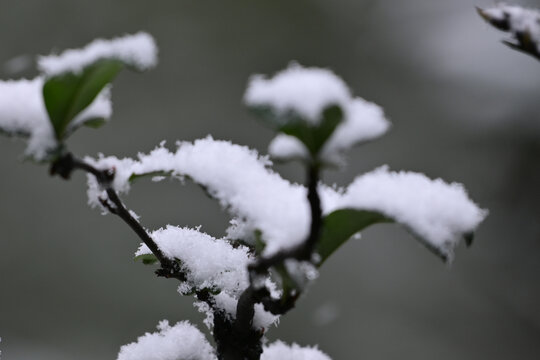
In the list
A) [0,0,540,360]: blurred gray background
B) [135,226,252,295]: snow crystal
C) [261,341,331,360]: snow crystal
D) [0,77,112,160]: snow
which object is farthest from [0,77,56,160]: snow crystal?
[0,0,540,360]: blurred gray background

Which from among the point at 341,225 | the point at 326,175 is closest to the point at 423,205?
the point at 341,225

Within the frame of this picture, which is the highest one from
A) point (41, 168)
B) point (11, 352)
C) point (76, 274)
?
point (41, 168)

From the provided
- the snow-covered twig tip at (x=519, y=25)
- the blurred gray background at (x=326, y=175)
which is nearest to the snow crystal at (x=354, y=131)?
the snow-covered twig tip at (x=519, y=25)

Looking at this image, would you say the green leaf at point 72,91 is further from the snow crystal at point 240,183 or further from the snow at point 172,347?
the snow at point 172,347

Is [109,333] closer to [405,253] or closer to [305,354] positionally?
[405,253]

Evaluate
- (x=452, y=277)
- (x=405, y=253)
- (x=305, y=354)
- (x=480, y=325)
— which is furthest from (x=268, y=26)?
(x=305, y=354)

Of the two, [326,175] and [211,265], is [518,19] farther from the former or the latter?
[326,175]
